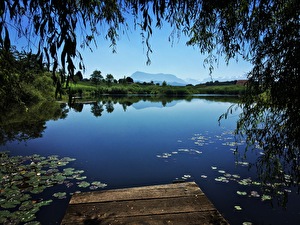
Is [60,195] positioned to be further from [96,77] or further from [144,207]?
[96,77]

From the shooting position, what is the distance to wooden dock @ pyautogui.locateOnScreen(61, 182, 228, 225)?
9.20 feet

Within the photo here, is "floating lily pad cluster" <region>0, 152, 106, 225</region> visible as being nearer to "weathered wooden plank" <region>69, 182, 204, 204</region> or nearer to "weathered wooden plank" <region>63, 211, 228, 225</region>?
"weathered wooden plank" <region>69, 182, 204, 204</region>

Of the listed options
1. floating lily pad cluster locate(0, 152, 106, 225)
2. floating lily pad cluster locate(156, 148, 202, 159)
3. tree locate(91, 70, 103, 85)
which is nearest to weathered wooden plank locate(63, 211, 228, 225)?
floating lily pad cluster locate(0, 152, 106, 225)

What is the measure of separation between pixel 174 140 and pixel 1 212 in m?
7.61

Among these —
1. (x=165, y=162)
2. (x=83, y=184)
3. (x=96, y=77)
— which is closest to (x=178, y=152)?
(x=165, y=162)

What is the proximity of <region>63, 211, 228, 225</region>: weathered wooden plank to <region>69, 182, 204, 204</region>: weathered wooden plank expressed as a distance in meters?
0.50

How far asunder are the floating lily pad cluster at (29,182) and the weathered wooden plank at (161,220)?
1.64 metres

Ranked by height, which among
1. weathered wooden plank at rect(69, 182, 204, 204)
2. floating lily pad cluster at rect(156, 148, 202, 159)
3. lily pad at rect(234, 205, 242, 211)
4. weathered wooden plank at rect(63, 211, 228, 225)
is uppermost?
weathered wooden plank at rect(63, 211, 228, 225)

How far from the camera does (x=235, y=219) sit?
4.07 meters

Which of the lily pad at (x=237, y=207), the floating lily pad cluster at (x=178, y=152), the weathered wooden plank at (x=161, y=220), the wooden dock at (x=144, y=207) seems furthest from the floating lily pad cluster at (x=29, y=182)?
the lily pad at (x=237, y=207)

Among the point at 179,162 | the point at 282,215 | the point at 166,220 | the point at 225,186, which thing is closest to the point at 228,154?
the point at 179,162

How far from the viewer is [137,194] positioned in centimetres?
348

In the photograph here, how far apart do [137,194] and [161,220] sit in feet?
2.57

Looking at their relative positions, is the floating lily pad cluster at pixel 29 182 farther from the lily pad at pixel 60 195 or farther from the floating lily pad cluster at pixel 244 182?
the floating lily pad cluster at pixel 244 182
